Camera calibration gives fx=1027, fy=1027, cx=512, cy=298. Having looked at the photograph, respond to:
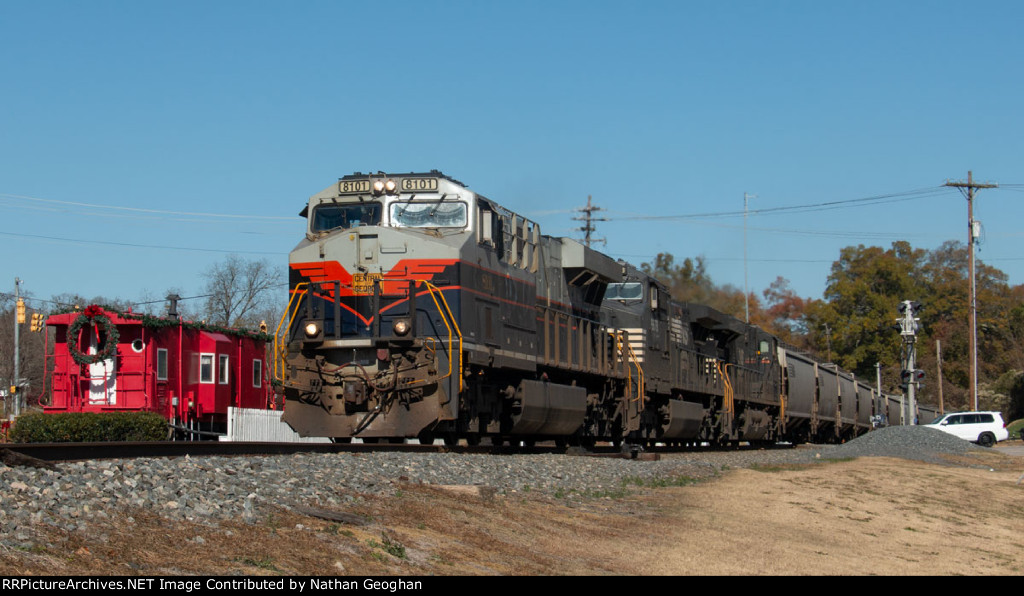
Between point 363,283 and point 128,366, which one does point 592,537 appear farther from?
point 128,366

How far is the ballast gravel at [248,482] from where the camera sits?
653 cm

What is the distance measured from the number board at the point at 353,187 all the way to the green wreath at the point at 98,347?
9.75 m

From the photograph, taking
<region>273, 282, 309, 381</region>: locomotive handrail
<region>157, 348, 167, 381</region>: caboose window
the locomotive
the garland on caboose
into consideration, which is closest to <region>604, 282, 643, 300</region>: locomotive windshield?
the locomotive

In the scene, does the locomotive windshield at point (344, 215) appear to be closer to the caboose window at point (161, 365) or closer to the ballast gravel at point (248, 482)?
the ballast gravel at point (248, 482)

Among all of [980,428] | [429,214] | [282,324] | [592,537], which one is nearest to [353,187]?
[429,214]

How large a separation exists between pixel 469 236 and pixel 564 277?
4.60 meters

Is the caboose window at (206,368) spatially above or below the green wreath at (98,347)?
below

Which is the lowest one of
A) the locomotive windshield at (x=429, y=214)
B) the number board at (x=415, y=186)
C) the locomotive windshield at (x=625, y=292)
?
the locomotive windshield at (x=625, y=292)

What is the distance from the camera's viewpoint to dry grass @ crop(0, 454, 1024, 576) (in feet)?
19.5

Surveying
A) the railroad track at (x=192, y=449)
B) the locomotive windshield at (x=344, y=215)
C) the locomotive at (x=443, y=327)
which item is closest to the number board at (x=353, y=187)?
the locomotive at (x=443, y=327)

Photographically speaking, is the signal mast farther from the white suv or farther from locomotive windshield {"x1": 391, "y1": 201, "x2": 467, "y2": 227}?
locomotive windshield {"x1": 391, "y1": 201, "x2": 467, "y2": 227}

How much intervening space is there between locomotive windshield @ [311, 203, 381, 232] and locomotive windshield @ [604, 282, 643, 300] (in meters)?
8.72
